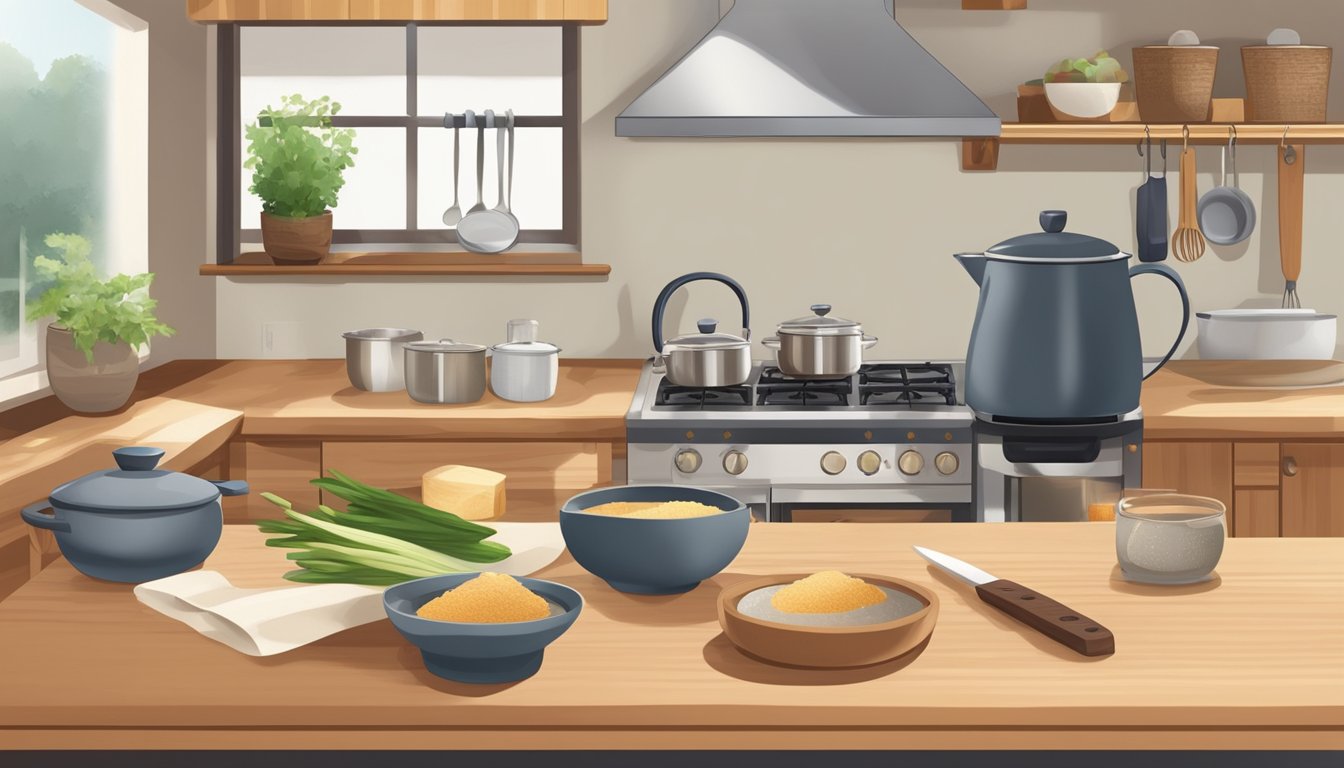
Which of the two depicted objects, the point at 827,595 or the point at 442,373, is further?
the point at 442,373

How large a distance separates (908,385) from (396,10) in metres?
1.51

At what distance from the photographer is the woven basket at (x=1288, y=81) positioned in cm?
326

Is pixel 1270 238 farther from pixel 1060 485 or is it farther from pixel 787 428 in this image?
pixel 787 428

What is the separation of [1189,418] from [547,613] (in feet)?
6.57

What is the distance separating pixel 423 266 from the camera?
11.2 ft

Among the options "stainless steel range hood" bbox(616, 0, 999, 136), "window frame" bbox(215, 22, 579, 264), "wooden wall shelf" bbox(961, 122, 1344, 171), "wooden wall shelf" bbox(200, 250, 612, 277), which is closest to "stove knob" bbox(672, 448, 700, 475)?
"stainless steel range hood" bbox(616, 0, 999, 136)

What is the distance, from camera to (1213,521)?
4.42 ft

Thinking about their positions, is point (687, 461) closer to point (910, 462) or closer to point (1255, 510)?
point (910, 462)

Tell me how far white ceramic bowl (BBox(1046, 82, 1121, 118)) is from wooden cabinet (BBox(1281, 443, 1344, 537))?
964mm

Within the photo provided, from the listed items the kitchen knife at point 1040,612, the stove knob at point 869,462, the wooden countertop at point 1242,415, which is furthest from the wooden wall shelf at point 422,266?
the kitchen knife at point 1040,612

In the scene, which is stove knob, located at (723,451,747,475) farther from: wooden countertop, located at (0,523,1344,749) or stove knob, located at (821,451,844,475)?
wooden countertop, located at (0,523,1344,749)

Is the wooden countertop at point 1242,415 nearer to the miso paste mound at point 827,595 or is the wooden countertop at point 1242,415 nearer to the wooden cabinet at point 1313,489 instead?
the wooden cabinet at point 1313,489

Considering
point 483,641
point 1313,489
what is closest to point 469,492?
point 483,641

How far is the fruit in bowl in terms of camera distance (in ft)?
10.6
